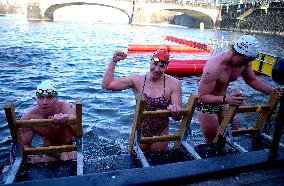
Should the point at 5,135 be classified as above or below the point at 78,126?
below

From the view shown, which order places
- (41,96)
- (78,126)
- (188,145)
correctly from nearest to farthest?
(78,126)
(188,145)
(41,96)

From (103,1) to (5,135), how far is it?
6867cm

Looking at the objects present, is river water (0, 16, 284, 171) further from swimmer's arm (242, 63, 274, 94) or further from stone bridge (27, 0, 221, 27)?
stone bridge (27, 0, 221, 27)

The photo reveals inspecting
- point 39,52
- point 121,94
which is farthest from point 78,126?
point 39,52

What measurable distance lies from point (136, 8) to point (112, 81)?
7450cm

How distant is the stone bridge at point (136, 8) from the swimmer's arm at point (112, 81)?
2795 inches

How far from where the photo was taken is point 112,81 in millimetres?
4258

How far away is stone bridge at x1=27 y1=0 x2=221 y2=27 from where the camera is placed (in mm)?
70562

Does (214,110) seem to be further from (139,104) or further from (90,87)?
(90,87)

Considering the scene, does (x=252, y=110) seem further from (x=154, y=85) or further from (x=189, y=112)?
(x=154, y=85)

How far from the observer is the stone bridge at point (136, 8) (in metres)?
70.6

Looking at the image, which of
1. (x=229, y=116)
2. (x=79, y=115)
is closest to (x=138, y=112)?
(x=79, y=115)

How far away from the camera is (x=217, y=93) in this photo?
15.9 ft

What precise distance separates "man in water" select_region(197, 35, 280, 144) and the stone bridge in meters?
71.0
